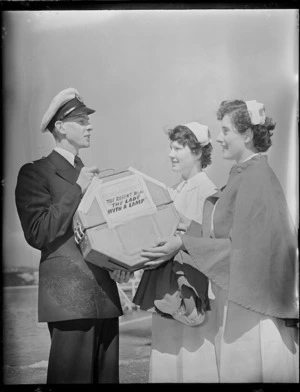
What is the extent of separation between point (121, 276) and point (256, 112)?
1.18m

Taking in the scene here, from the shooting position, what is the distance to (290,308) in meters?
3.51

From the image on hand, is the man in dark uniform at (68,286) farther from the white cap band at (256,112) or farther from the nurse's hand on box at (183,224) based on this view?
the white cap band at (256,112)

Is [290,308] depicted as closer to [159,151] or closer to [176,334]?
[176,334]

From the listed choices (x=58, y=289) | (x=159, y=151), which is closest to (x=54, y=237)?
(x=58, y=289)

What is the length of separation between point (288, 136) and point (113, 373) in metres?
Answer: 1.64

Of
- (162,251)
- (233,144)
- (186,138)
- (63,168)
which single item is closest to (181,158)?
(186,138)

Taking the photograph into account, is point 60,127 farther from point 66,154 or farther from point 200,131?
point 200,131

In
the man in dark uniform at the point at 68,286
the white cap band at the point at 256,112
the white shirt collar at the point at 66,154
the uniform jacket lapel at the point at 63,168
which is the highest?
the white cap band at the point at 256,112

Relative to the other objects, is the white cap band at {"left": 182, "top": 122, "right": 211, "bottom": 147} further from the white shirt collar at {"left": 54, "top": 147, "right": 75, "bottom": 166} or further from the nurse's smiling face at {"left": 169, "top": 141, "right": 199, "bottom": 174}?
the white shirt collar at {"left": 54, "top": 147, "right": 75, "bottom": 166}

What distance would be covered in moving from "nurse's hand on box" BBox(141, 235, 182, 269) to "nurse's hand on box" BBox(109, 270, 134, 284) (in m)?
0.11

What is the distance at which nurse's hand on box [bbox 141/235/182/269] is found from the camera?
3.46 m

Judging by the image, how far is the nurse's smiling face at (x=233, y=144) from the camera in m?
3.62

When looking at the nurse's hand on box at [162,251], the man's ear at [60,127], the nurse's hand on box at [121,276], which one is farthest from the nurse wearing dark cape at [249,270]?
the man's ear at [60,127]

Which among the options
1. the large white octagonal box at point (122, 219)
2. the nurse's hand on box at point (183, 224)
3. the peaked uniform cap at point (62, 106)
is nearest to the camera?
the large white octagonal box at point (122, 219)
